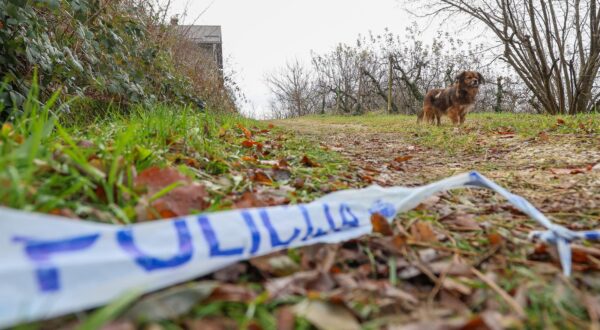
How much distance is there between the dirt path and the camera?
6.15ft

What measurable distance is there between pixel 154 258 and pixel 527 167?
309cm

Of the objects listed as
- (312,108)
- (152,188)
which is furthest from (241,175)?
(312,108)

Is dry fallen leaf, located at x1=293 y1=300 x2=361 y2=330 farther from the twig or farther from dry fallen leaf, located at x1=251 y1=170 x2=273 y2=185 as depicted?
dry fallen leaf, located at x1=251 y1=170 x2=273 y2=185

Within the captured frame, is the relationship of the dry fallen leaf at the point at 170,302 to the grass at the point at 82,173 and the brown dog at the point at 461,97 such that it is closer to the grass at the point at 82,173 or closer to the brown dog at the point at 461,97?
the grass at the point at 82,173

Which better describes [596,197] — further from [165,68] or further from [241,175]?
[165,68]

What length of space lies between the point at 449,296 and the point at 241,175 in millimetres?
1223

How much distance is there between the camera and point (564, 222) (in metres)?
1.48

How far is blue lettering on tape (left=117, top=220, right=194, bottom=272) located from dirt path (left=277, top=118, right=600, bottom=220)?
149cm

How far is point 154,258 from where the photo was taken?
2.60 feet

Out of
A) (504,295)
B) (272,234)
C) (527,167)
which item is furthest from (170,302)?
(527,167)

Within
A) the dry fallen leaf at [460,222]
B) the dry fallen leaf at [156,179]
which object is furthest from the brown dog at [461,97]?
the dry fallen leaf at [156,179]

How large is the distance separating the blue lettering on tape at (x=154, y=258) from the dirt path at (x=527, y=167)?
4.90 feet

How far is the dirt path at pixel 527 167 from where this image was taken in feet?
6.15

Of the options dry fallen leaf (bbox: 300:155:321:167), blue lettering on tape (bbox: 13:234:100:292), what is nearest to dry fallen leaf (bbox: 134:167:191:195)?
blue lettering on tape (bbox: 13:234:100:292)
